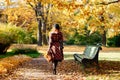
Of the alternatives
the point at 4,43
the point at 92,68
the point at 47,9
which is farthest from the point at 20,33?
the point at 47,9

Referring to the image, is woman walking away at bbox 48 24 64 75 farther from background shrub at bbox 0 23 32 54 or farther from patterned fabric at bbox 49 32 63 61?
background shrub at bbox 0 23 32 54

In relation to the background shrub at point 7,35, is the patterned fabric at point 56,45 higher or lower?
higher

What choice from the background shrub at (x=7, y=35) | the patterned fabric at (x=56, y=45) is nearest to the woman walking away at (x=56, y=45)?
the patterned fabric at (x=56, y=45)

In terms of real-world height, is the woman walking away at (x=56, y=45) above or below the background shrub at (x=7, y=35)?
above

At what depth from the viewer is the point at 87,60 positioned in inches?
645

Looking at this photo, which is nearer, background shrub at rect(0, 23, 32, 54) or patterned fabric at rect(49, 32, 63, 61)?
patterned fabric at rect(49, 32, 63, 61)

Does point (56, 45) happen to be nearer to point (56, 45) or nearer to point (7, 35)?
point (56, 45)

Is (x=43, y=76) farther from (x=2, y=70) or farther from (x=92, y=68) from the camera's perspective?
(x=92, y=68)

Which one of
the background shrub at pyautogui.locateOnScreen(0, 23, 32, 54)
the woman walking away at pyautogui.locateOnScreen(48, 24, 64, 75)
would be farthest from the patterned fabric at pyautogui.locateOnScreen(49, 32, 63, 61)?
the background shrub at pyautogui.locateOnScreen(0, 23, 32, 54)

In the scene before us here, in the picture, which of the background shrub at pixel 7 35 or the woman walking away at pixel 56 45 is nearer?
the woman walking away at pixel 56 45

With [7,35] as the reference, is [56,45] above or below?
above

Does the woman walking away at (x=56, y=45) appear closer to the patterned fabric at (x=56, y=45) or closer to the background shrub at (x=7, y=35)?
the patterned fabric at (x=56, y=45)

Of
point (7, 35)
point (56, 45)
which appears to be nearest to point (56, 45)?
point (56, 45)

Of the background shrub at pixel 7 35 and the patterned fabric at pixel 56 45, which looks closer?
the patterned fabric at pixel 56 45
